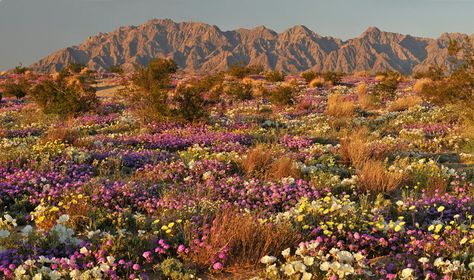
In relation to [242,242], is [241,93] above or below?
above

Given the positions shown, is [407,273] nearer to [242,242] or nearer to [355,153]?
[242,242]

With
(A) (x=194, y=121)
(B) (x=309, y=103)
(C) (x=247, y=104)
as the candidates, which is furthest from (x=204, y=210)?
(C) (x=247, y=104)

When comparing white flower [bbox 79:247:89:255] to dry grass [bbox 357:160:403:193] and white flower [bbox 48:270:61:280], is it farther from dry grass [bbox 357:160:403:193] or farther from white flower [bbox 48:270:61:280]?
dry grass [bbox 357:160:403:193]

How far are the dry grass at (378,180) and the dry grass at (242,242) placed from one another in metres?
2.79

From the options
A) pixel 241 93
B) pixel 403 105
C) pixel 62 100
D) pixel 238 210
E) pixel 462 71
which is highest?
pixel 462 71

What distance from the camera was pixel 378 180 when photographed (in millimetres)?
7004

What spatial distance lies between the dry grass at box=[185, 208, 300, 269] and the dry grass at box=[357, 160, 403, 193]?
2786mm

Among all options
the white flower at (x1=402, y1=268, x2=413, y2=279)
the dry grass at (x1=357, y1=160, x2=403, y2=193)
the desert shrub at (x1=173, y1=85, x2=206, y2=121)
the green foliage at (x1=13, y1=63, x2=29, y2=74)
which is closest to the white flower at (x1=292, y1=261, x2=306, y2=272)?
the white flower at (x1=402, y1=268, x2=413, y2=279)

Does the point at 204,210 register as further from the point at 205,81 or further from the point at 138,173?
the point at 205,81

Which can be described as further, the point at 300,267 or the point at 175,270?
the point at 175,270

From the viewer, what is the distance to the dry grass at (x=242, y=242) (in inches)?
172

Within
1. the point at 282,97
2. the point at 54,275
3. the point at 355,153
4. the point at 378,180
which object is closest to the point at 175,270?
the point at 54,275

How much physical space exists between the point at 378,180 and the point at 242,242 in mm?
3478

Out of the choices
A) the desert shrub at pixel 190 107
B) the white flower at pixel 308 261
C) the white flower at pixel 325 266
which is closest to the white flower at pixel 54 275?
the white flower at pixel 308 261
